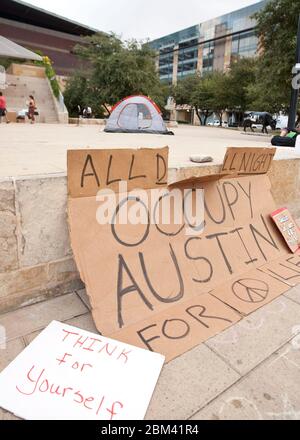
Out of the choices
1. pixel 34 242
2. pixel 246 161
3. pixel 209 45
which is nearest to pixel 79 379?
pixel 34 242

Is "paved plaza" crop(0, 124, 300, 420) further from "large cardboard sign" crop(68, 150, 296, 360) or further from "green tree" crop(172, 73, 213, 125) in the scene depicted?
"green tree" crop(172, 73, 213, 125)

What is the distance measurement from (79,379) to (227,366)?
816 mm

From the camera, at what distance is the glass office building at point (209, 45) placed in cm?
5306

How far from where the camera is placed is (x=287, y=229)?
345 centimetres

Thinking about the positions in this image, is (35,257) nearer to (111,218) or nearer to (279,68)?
(111,218)

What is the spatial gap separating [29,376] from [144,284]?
3.08 ft

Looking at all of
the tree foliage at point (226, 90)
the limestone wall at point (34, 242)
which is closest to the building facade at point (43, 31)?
the tree foliage at point (226, 90)

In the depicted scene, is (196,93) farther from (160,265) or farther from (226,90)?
(160,265)

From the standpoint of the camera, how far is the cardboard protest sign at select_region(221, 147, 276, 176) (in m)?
3.23

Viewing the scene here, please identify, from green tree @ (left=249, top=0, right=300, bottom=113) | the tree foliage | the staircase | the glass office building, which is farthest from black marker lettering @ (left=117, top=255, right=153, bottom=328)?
the glass office building

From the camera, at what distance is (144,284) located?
2.22 meters

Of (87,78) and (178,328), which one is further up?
(87,78)

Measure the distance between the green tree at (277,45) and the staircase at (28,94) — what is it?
14.3m
